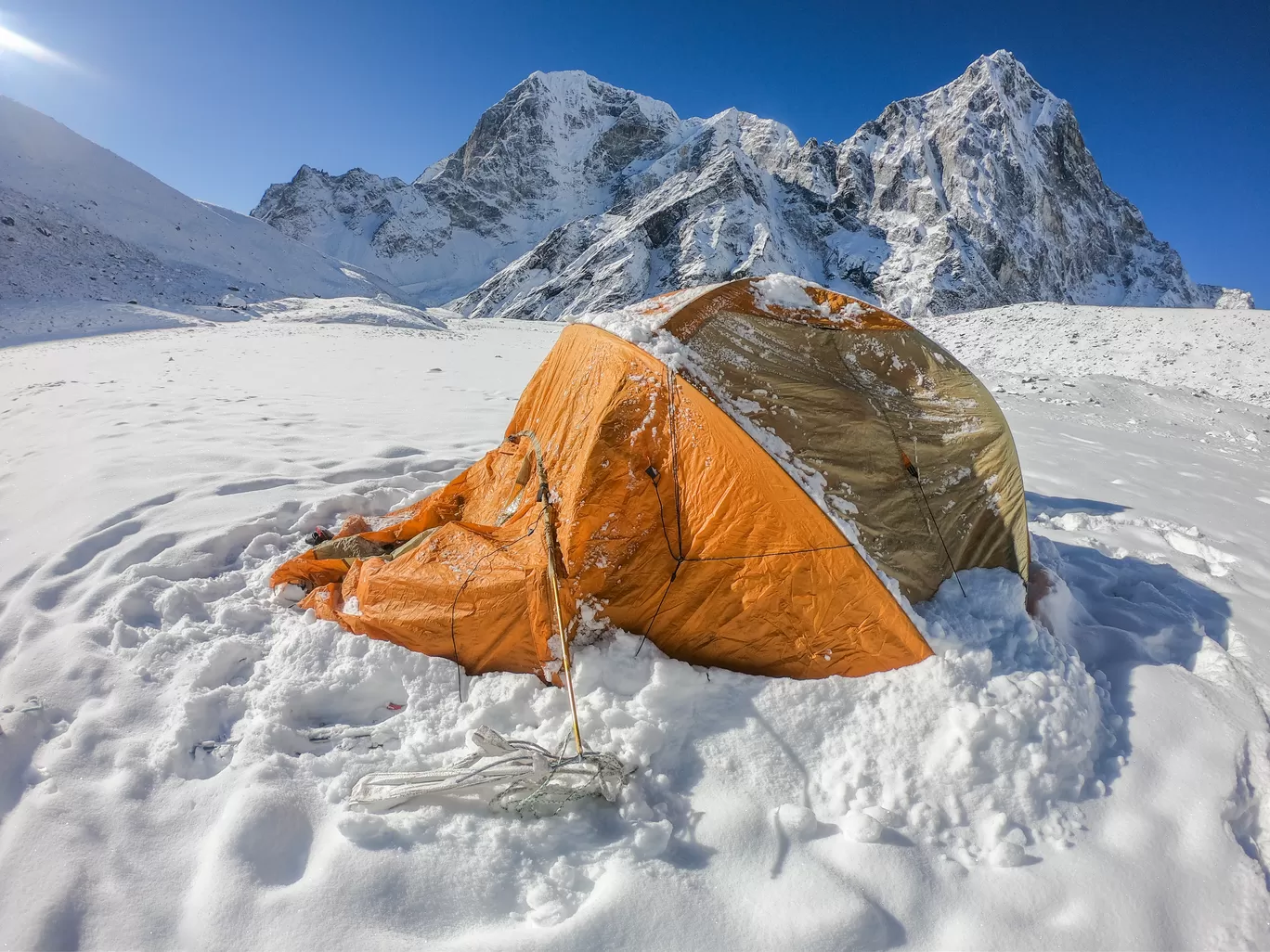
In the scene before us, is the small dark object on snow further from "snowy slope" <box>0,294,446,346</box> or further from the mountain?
the mountain

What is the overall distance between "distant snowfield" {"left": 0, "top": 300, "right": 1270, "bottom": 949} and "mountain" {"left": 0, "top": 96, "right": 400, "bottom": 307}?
26088 mm

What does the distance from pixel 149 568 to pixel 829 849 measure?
13.9ft

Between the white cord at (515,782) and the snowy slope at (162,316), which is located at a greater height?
the snowy slope at (162,316)

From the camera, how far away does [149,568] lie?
12.3 ft

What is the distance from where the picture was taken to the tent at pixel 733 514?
2.95m

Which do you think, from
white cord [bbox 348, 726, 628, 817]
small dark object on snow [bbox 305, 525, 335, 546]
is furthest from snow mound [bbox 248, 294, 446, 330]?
white cord [bbox 348, 726, 628, 817]

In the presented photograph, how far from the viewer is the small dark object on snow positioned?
430cm

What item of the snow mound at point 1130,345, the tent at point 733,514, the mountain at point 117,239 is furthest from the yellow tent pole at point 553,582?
the mountain at point 117,239

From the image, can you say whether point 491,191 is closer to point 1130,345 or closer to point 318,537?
point 1130,345

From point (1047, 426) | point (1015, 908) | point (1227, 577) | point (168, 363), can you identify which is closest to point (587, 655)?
point (1015, 908)

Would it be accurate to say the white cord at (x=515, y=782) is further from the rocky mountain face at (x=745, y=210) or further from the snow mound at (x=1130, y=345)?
the rocky mountain face at (x=745, y=210)

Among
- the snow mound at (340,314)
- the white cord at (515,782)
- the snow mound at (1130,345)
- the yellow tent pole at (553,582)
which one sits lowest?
the white cord at (515,782)

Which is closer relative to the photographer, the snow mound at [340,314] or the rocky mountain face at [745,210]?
the snow mound at [340,314]

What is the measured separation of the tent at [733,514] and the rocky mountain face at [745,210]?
61084mm
